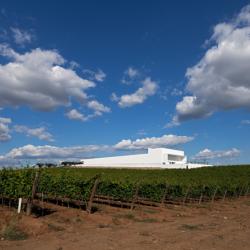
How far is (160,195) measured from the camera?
2369cm

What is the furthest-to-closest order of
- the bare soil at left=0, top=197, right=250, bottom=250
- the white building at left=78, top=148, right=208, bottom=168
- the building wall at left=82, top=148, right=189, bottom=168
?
the building wall at left=82, top=148, right=189, bottom=168
the white building at left=78, top=148, right=208, bottom=168
the bare soil at left=0, top=197, right=250, bottom=250

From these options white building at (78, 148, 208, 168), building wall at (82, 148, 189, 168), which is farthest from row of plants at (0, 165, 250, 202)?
building wall at (82, 148, 189, 168)

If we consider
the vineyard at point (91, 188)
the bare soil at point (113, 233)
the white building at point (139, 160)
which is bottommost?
the bare soil at point (113, 233)

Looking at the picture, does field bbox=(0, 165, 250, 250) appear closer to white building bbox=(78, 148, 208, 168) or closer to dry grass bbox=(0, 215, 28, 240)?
dry grass bbox=(0, 215, 28, 240)

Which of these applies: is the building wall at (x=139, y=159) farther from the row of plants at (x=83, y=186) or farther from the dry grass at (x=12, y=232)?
the dry grass at (x=12, y=232)

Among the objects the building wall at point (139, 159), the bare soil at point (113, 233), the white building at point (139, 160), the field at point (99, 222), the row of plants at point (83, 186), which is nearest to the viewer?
the bare soil at point (113, 233)

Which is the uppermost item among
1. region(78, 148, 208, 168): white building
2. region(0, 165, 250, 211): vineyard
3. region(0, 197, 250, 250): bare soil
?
region(78, 148, 208, 168): white building

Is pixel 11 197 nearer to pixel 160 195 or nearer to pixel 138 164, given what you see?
pixel 160 195

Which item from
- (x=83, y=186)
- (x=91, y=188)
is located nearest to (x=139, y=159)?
(x=91, y=188)

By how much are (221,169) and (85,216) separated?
180ft

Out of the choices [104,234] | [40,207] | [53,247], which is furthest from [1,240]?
[40,207]

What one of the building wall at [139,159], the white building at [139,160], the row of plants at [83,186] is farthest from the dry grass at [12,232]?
the building wall at [139,159]

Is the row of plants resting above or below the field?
above

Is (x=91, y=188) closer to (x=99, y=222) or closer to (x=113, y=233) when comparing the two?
(x=99, y=222)
